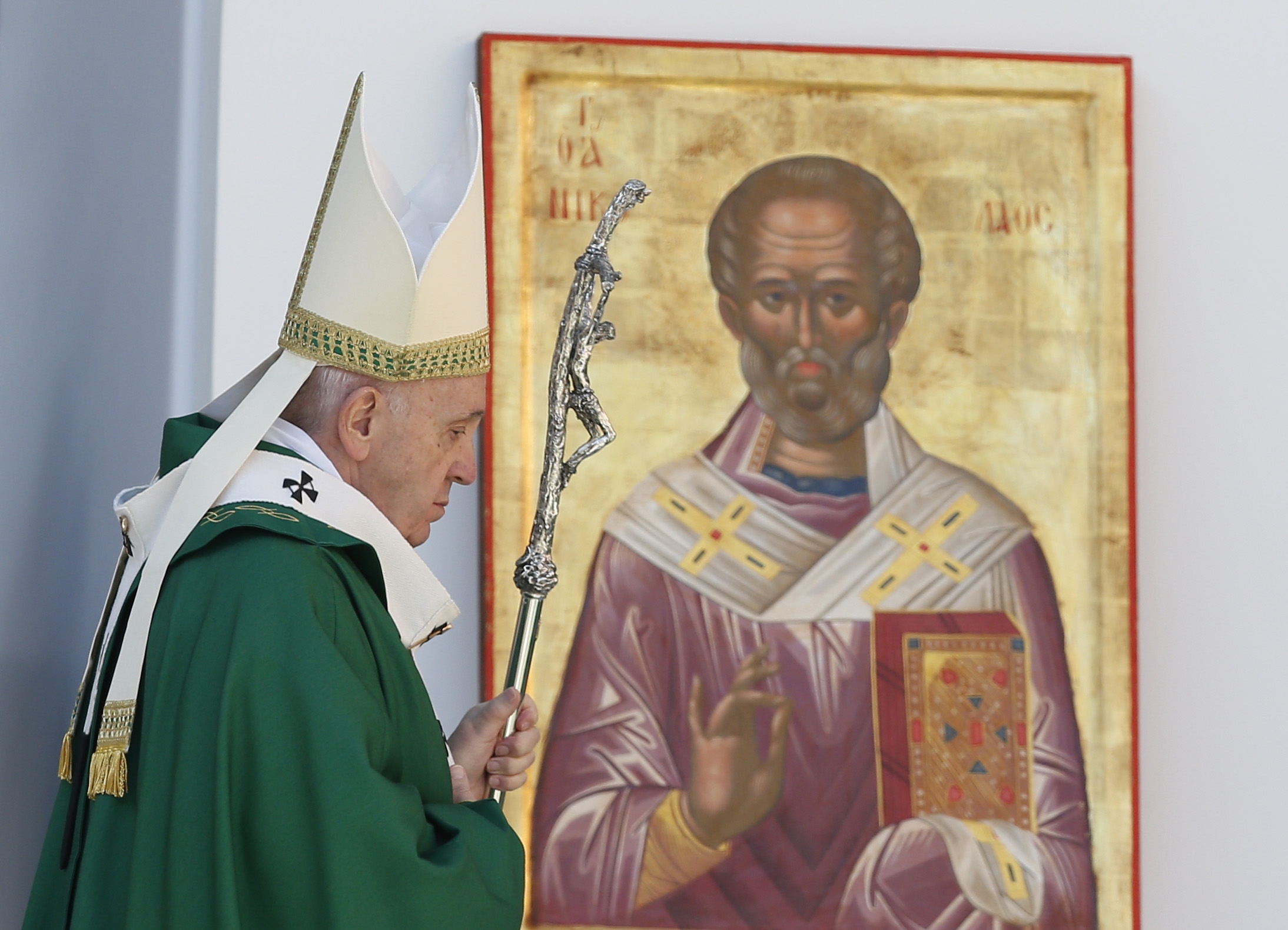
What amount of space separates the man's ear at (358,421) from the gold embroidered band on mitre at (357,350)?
0.03m

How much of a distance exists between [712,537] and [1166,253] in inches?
47.2

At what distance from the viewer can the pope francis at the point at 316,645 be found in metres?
1.89

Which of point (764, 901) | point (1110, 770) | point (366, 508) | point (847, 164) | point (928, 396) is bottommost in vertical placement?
point (764, 901)

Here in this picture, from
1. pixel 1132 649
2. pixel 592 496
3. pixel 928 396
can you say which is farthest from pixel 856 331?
pixel 1132 649

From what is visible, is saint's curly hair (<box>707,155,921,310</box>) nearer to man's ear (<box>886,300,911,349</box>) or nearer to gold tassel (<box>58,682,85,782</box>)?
man's ear (<box>886,300,911,349</box>)

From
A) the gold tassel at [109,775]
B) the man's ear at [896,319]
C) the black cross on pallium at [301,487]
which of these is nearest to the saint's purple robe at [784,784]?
the man's ear at [896,319]

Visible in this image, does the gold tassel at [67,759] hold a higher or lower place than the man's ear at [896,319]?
lower

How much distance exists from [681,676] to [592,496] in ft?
1.35

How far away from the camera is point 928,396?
348 centimetres

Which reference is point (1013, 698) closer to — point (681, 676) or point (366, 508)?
point (681, 676)

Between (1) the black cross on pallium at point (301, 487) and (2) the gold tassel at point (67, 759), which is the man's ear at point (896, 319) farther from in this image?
(2) the gold tassel at point (67, 759)

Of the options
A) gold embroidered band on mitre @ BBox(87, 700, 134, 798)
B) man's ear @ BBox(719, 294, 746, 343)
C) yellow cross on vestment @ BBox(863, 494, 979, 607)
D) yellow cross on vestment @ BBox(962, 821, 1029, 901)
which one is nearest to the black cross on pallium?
gold embroidered band on mitre @ BBox(87, 700, 134, 798)

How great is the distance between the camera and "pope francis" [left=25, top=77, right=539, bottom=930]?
1.89 metres

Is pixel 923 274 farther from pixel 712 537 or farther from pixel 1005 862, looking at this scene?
pixel 1005 862
